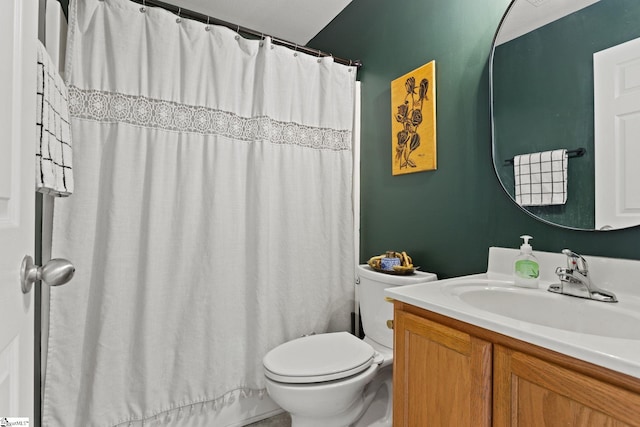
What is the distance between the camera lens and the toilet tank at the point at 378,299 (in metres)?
1.47

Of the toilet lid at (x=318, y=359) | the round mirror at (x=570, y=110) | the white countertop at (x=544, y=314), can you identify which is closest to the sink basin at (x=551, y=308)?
the white countertop at (x=544, y=314)

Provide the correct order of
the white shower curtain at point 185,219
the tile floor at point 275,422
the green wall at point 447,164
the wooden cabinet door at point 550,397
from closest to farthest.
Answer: the wooden cabinet door at point 550,397 < the green wall at point 447,164 < the white shower curtain at point 185,219 < the tile floor at point 275,422

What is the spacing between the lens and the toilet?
128 cm

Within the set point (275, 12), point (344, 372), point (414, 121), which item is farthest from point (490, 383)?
point (275, 12)

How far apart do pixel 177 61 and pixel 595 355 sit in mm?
1815

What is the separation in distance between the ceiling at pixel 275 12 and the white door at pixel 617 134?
5.22 feet

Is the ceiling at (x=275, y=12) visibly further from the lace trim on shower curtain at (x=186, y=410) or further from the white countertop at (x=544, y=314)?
the lace trim on shower curtain at (x=186, y=410)

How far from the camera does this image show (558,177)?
43.9 inches

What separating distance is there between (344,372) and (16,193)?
46.2 inches

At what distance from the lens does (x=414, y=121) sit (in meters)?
1.65

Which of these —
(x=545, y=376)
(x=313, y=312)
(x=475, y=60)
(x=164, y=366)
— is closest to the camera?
(x=545, y=376)

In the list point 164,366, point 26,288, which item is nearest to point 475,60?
point 26,288

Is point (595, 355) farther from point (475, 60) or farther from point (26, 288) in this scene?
point (475, 60)

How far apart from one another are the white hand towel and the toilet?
0.52m
